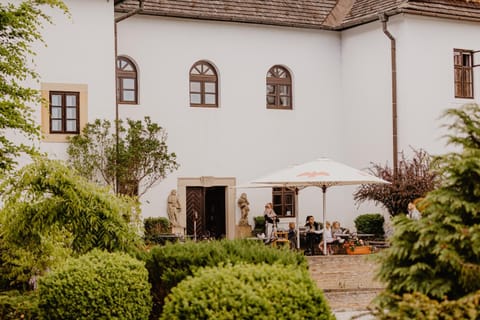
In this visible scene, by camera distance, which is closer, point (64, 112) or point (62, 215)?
point (62, 215)

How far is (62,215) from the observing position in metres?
13.9

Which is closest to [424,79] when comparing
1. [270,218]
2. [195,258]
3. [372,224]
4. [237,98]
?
[372,224]

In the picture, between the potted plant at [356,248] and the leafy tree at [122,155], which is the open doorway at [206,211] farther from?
the potted plant at [356,248]

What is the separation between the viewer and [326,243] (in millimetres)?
24266

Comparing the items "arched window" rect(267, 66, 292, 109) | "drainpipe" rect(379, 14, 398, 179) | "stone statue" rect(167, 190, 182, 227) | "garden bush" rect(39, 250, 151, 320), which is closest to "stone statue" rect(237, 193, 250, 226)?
"stone statue" rect(167, 190, 182, 227)

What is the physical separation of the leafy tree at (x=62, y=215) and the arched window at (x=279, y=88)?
18013 mm

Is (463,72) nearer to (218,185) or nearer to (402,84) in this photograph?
(402,84)

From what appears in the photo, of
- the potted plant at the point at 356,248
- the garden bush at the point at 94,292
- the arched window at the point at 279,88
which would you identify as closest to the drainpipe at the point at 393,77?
the arched window at the point at 279,88

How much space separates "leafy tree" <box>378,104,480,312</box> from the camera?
7699 millimetres

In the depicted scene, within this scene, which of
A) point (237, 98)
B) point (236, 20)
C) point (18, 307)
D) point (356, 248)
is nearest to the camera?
point (18, 307)

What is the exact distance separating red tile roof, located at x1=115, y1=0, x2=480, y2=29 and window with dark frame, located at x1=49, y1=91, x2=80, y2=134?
10.7ft

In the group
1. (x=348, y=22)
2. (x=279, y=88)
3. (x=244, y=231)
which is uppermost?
(x=348, y=22)

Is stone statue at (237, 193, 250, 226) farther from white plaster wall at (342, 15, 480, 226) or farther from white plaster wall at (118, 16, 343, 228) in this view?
white plaster wall at (342, 15, 480, 226)

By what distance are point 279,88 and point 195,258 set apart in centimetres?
2074
